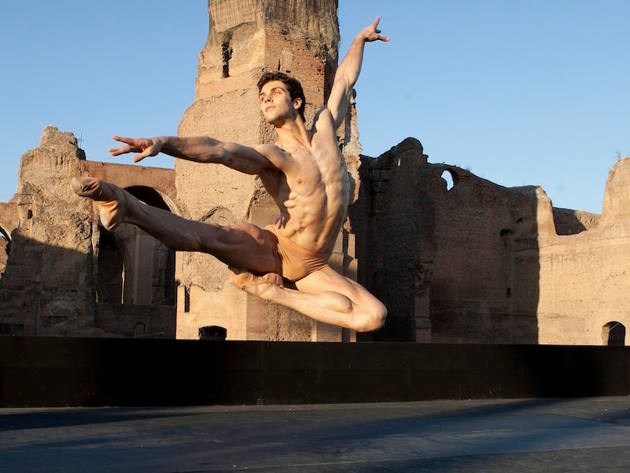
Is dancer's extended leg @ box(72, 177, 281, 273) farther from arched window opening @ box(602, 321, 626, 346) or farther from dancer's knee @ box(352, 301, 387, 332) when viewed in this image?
arched window opening @ box(602, 321, 626, 346)

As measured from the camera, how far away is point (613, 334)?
73.5 feet

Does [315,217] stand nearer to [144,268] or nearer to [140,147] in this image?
[140,147]

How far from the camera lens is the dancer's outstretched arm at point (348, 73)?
6.25 m

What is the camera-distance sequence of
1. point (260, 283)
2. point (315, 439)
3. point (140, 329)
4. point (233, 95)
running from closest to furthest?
point (315, 439) < point (260, 283) < point (233, 95) < point (140, 329)

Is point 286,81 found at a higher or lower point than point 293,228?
higher

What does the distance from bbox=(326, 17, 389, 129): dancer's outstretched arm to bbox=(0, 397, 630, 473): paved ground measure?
7.09 feet

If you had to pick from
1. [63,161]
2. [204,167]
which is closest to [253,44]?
[204,167]

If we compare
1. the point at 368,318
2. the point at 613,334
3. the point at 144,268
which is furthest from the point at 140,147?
the point at 144,268

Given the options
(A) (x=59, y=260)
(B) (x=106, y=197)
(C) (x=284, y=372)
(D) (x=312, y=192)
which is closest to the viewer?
(B) (x=106, y=197)

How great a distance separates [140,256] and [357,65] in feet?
74.0

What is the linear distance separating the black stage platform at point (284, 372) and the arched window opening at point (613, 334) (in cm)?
1307

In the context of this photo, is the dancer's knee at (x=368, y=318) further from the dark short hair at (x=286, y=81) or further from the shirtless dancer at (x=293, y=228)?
the dark short hair at (x=286, y=81)

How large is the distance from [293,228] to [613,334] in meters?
18.4

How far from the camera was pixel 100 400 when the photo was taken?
6.19m
